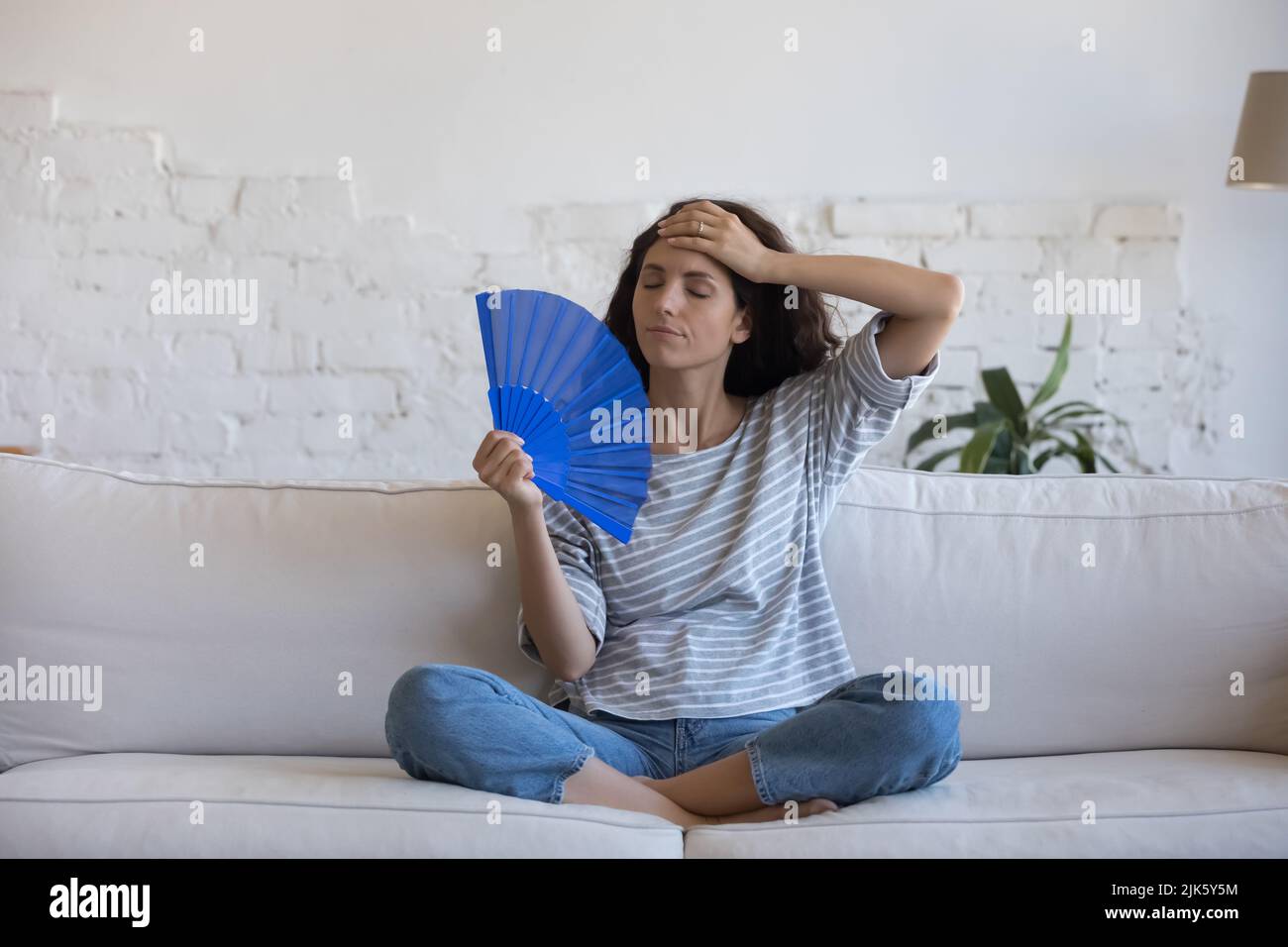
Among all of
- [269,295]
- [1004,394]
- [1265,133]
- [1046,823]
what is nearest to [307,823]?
[1046,823]

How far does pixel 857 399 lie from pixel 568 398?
417mm

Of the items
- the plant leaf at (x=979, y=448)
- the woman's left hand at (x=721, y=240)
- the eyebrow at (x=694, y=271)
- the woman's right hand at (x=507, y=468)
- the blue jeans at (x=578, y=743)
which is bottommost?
the blue jeans at (x=578, y=743)

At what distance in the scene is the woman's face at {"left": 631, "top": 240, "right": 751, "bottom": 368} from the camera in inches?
72.1

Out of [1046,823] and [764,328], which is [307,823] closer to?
[1046,823]

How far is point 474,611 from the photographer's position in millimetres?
1862

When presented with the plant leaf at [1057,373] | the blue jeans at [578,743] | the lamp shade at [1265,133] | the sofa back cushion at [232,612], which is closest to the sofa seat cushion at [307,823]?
the blue jeans at [578,743]

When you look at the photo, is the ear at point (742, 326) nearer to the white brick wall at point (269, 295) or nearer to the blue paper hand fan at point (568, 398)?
the blue paper hand fan at point (568, 398)

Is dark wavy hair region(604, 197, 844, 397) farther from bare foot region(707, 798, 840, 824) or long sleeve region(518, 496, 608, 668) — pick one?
bare foot region(707, 798, 840, 824)

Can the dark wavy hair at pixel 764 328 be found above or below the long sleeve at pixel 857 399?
above

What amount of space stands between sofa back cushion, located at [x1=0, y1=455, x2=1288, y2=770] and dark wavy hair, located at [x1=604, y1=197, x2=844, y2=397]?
0.22 m

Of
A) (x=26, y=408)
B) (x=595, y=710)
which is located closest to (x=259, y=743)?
(x=595, y=710)

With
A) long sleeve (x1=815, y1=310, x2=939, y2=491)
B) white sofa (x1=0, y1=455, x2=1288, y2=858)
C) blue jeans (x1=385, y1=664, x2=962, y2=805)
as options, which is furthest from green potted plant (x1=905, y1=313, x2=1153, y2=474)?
blue jeans (x1=385, y1=664, x2=962, y2=805)

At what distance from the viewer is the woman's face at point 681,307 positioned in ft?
6.00
